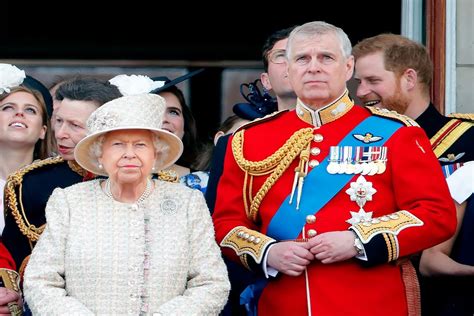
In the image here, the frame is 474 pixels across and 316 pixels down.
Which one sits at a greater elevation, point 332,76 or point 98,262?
point 332,76

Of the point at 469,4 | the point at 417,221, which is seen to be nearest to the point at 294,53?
the point at 417,221

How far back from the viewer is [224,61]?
967 cm

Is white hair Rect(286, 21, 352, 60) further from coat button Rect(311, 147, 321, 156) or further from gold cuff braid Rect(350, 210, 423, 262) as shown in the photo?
gold cuff braid Rect(350, 210, 423, 262)

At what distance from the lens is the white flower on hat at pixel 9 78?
5953 mm

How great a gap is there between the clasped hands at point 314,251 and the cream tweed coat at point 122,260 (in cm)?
22

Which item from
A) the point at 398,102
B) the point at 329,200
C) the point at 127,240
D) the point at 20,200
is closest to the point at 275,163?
the point at 329,200

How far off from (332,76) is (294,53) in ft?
0.54

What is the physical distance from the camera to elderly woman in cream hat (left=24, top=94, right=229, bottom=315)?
15.4 feet

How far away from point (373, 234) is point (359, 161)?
32 centimetres

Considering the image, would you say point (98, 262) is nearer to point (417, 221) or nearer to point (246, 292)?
point (246, 292)

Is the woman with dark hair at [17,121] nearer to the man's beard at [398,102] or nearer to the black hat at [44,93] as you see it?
the black hat at [44,93]

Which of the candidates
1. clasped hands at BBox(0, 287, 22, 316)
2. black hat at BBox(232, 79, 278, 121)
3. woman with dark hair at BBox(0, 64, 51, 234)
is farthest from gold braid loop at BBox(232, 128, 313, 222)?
woman with dark hair at BBox(0, 64, 51, 234)

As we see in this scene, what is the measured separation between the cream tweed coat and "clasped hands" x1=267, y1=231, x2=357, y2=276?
0.22 meters

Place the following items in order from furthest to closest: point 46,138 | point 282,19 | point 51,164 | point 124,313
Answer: point 282,19, point 46,138, point 51,164, point 124,313
